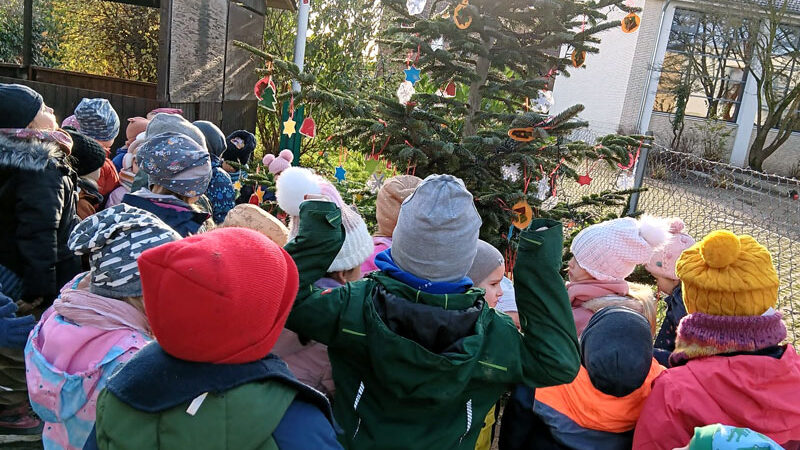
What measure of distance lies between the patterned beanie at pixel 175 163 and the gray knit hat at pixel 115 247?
0.91 metres

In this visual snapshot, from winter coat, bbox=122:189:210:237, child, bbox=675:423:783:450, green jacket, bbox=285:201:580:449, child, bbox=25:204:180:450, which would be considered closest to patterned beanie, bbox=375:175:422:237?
winter coat, bbox=122:189:210:237

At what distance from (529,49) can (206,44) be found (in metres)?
4.02

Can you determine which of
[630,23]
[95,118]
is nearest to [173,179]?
[95,118]

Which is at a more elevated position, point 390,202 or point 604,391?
point 390,202

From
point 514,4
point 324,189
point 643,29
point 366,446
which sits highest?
point 643,29

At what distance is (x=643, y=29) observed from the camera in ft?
76.3

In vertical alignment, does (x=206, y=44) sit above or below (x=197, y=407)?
above

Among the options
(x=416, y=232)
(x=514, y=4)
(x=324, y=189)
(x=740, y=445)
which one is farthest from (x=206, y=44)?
(x=740, y=445)

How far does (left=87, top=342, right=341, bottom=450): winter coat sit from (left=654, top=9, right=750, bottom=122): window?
25665mm

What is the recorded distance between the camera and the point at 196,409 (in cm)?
135

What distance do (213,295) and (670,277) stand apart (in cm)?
244

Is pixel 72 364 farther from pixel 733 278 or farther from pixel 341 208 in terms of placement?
pixel 733 278

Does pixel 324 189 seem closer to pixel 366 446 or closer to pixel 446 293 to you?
pixel 446 293

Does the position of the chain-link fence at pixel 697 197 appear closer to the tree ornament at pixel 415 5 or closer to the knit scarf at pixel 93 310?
the tree ornament at pixel 415 5
